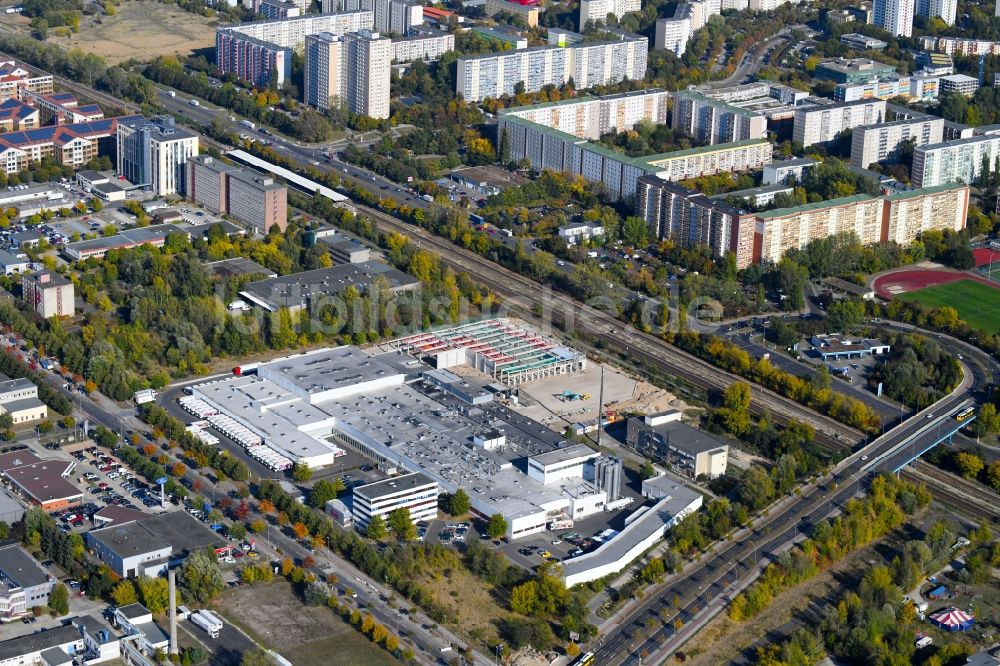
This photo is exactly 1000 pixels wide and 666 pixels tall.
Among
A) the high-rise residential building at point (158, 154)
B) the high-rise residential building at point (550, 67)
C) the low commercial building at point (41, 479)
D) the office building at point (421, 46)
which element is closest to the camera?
the low commercial building at point (41, 479)

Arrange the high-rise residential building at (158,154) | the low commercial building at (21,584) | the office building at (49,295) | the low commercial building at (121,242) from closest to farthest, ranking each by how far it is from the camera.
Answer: the low commercial building at (21,584)
the office building at (49,295)
the low commercial building at (121,242)
the high-rise residential building at (158,154)

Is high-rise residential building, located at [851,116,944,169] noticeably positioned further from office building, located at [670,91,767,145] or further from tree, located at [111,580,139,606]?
tree, located at [111,580,139,606]

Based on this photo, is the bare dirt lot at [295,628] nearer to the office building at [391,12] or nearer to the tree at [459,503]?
the tree at [459,503]

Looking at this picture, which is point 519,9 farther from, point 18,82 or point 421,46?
point 18,82

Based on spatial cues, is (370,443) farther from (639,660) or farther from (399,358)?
(639,660)

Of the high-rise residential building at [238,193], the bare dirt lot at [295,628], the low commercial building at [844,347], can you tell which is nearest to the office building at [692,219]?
the low commercial building at [844,347]
